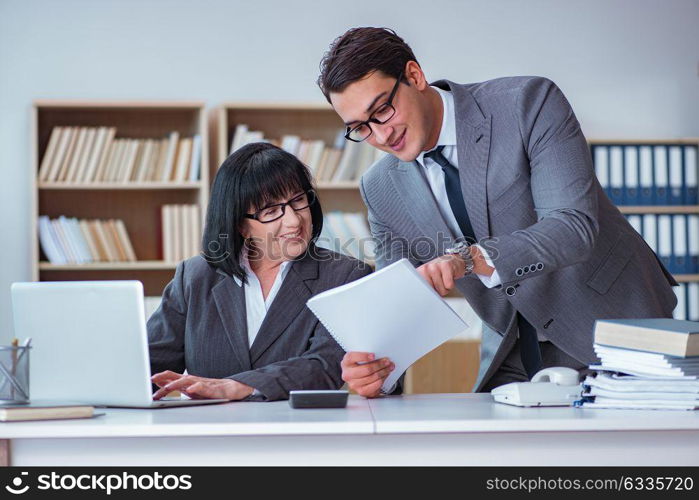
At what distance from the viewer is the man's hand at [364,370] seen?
1.75 m

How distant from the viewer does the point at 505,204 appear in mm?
1906

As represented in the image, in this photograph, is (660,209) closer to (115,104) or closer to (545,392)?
(115,104)

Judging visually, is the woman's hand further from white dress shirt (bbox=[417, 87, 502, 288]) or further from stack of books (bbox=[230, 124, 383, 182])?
stack of books (bbox=[230, 124, 383, 182])

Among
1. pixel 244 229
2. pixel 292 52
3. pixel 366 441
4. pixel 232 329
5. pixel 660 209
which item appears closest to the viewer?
pixel 366 441

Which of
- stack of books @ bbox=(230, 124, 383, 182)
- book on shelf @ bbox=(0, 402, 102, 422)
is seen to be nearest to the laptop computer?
book on shelf @ bbox=(0, 402, 102, 422)

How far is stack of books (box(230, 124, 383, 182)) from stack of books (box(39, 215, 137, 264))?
2.46 ft

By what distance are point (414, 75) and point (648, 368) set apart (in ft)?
2.68

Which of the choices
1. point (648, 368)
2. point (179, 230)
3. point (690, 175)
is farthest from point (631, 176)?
point (648, 368)

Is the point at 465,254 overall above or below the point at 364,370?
above

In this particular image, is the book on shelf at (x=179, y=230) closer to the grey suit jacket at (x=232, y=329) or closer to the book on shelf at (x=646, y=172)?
the book on shelf at (x=646, y=172)

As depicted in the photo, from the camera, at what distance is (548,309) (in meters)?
1.90

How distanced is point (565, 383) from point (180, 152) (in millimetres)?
3116

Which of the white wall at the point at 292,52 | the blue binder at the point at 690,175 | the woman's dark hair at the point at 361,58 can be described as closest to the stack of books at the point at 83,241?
the white wall at the point at 292,52
